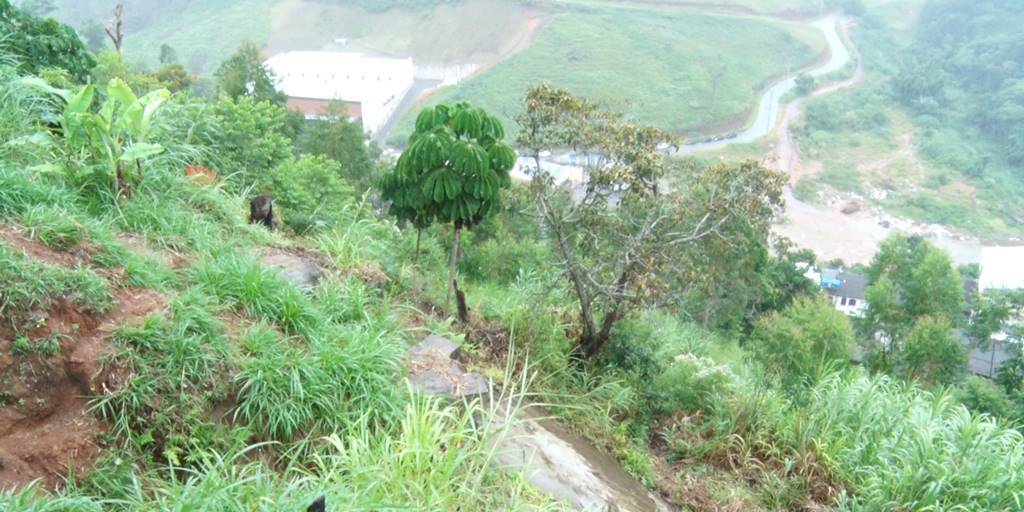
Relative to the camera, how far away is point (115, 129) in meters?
4.55

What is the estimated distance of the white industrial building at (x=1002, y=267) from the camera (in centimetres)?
2386

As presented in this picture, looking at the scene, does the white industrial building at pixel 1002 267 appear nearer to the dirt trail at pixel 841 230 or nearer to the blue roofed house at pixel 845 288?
the dirt trail at pixel 841 230

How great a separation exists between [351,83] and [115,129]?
26411 millimetres

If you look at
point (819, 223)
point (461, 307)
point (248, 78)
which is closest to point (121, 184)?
point (461, 307)

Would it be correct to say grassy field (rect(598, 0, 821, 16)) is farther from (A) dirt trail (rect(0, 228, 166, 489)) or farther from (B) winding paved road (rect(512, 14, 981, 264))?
(A) dirt trail (rect(0, 228, 166, 489))

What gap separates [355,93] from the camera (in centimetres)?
2930

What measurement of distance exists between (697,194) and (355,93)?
24.1 metres


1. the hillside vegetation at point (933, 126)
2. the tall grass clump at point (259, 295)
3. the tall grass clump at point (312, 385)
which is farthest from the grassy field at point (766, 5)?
the tall grass clump at point (312, 385)

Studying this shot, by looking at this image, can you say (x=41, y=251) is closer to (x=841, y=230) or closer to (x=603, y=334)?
(x=603, y=334)

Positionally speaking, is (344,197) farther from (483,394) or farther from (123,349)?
(123,349)

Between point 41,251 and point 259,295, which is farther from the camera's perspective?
point 259,295

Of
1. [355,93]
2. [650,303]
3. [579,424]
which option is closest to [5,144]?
[579,424]

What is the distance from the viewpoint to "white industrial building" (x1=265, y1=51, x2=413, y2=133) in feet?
88.8

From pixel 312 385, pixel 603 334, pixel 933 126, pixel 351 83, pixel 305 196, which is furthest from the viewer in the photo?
pixel 933 126
